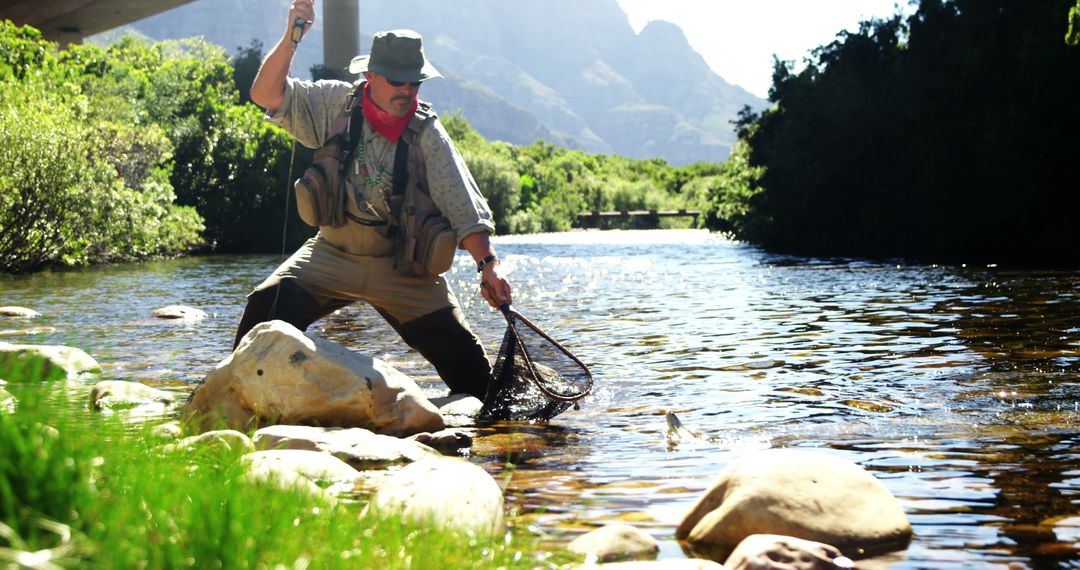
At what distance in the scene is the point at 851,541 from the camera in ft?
13.8

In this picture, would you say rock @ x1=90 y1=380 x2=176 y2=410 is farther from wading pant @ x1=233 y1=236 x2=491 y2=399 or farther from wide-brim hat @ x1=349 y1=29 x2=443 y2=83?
wide-brim hat @ x1=349 y1=29 x2=443 y2=83

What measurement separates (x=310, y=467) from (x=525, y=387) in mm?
2520

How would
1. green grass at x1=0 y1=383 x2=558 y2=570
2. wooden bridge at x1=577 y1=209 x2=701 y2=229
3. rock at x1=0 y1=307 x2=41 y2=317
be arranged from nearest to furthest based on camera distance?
green grass at x1=0 y1=383 x2=558 y2=570 → rock at x1=0 y1=307 x2=41 y2=317 → wooden bridge at x1=577 y1=209 x2=701 y2=229

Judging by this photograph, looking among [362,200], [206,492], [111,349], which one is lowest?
[111,349]

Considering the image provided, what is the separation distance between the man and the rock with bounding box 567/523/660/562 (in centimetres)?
267

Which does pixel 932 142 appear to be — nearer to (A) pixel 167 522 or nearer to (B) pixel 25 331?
(B) pixel 25 331

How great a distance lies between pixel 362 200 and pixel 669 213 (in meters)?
98.9

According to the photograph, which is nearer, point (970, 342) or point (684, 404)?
point (684, 404)

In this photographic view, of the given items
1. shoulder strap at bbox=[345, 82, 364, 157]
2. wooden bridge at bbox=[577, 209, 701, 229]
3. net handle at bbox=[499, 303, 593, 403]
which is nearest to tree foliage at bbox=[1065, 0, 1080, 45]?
net handle at bbox=[499, 303, 593, 403]

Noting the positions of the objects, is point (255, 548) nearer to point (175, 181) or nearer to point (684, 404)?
point (684, 404)

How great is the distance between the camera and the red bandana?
6820 millimetres

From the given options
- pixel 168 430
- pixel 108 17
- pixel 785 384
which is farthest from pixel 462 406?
pixel 108 17

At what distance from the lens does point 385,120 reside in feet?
22.4

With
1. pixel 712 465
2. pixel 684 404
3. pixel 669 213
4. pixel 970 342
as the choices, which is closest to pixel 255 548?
pixel 712 465
